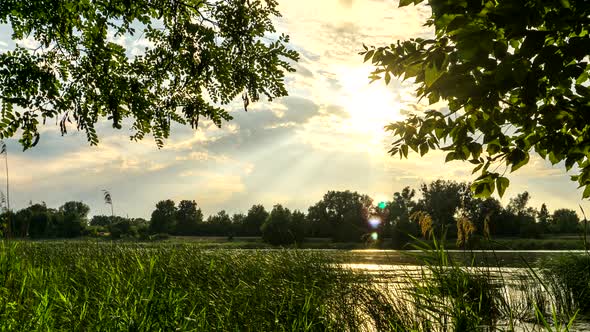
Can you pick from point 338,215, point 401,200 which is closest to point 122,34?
point 338,215

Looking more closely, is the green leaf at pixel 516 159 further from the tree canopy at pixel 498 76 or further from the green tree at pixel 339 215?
the green tree at pixel 339 215

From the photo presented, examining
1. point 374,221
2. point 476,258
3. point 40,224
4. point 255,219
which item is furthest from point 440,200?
point 40,224

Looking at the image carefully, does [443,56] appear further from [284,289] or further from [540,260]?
[540,260]

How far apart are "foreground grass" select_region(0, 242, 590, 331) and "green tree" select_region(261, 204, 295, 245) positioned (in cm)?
5269

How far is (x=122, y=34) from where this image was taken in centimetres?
986

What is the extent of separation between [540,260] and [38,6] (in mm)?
14042

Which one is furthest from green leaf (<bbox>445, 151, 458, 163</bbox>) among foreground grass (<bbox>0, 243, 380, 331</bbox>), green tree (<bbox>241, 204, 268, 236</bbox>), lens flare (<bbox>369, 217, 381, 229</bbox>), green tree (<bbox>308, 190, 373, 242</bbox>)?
green tree (<bbox>241, 204, 268, 236</bbox>)

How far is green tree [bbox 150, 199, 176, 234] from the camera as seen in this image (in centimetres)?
9851

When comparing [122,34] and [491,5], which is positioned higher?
[122,34]

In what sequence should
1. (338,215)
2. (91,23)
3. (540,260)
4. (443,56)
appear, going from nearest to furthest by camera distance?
(443,56) → (91,23) → (540,260) → (338,215)

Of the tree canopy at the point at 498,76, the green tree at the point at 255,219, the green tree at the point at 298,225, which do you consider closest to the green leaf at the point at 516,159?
the tree canopy at the point at 498,76

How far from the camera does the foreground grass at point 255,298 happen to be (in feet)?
17.9

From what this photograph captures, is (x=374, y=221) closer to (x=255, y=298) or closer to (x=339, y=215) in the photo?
(x=339, y=215)

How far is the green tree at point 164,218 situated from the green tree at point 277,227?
3500 cm
